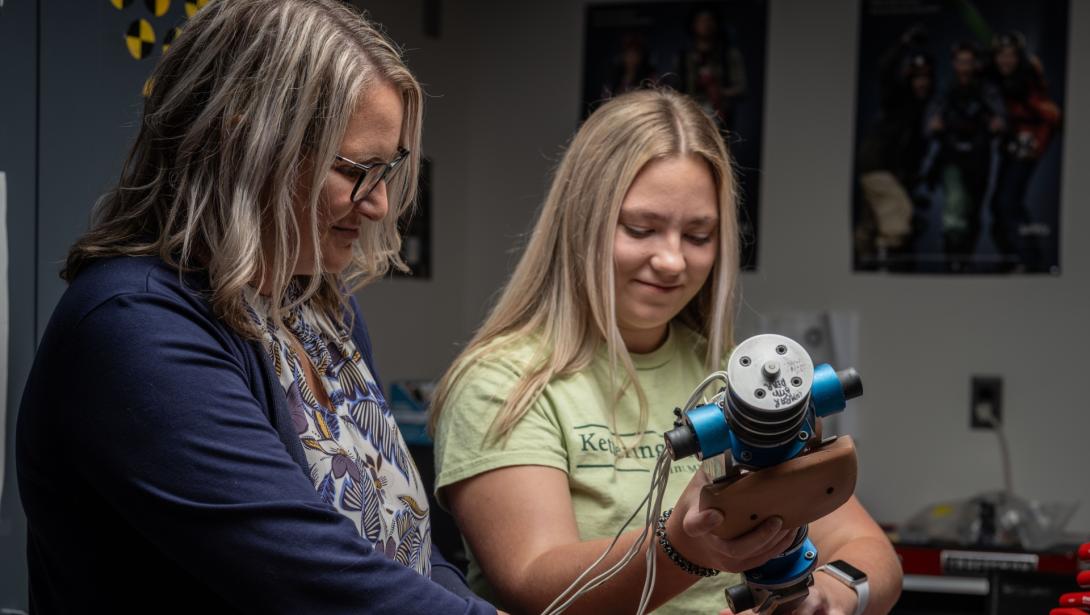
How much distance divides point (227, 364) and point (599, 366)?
61cm

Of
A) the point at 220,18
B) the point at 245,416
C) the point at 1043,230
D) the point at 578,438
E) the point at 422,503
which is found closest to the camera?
the point at 245,416

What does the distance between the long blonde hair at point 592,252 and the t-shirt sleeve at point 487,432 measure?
0.8 inches

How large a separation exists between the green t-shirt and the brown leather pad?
0.33 metres

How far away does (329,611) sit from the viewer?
2.99 ft

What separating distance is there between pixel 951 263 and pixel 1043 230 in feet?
0.85

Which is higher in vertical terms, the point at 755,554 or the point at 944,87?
the point at 944,87

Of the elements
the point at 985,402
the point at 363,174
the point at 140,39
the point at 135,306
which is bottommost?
the point at 985,402

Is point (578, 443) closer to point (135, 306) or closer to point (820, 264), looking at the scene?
point (135, 306)

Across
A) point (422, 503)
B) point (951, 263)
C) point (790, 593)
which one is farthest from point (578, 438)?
point (951, 263)

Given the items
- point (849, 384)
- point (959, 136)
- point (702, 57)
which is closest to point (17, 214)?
point (849, 384)

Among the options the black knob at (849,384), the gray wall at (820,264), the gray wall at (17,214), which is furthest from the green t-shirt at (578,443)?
the gray wall at (820,264)

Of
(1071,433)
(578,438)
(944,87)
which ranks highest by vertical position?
(944,87)

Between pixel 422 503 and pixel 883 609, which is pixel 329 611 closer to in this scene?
pixel 422 503

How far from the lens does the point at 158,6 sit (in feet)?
5.39
